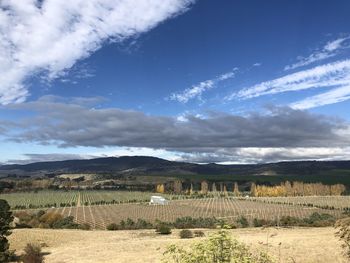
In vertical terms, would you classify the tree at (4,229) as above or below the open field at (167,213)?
above

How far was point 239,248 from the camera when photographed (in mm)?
11461

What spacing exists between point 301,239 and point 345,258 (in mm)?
11153

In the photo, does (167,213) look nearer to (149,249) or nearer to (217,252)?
(149,249)

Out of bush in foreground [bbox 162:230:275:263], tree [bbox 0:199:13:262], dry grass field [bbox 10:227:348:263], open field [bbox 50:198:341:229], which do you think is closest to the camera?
bush in foreground [bbox 162:230:275:263]

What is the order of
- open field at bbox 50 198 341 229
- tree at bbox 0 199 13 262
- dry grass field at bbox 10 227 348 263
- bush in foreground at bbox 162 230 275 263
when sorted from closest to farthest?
bush in foreground at bbox 162 230 275 263
dry grass field at bbox 10 227 348 263
tree at bbox 0 199 13 262
open field at bbox 50 198 341 229

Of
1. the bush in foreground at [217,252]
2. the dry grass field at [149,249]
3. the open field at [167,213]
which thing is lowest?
the open field at [167,213]

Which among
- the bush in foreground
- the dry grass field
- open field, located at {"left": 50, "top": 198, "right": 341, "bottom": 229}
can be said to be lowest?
open field, located at {"left": 50, "top": 198, "right": 341, "bottom": 229}

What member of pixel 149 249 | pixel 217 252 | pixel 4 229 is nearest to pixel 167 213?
pixel 149 249

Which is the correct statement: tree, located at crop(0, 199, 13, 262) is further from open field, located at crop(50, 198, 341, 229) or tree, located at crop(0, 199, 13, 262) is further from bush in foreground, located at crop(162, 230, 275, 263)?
open field, located at crop(50, 198, 341, 229)

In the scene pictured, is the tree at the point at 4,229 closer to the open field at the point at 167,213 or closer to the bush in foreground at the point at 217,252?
the bush in foreground at the point at 217,252

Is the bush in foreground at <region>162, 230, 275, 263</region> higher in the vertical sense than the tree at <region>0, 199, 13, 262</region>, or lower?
higher

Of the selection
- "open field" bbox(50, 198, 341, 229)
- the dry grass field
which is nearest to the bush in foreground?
the dry grass field

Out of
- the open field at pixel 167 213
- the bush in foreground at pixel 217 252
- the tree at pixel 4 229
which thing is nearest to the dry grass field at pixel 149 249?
the tree at pixel 4 229

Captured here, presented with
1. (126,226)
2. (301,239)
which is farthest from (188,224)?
(301,239)
